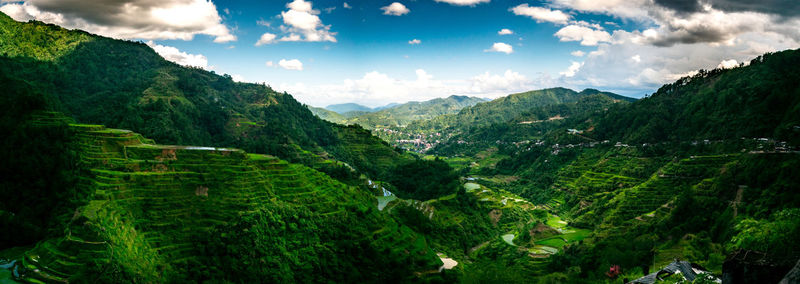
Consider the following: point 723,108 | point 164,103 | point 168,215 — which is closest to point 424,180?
point 164,103

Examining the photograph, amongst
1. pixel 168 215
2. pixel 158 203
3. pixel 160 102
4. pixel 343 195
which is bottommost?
pixel 343 195

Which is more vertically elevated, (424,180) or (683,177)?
(683,177)

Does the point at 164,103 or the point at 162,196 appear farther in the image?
the point at 164,103

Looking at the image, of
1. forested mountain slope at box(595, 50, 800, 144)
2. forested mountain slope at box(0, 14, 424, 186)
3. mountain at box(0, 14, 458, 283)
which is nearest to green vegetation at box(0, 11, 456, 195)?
forested mountain slope at box(0, 14, 424, 186)

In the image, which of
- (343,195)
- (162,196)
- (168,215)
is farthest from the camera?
(343,195)

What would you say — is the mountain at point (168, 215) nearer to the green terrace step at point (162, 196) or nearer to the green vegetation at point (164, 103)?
the green terrace step at point (162, 196)

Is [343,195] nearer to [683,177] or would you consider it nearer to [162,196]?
[162,196]

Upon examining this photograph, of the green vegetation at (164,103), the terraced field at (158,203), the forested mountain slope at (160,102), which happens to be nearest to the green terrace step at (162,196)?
the terraced field at (158,203)

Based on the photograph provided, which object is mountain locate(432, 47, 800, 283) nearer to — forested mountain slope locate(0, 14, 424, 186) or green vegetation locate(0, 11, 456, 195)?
green vegetation locate(0, 11, 456, 195)

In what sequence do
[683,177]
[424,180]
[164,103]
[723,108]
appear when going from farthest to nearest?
1. [424,180]
2. [164,103]
3. [723,108]
4. [683,177]
